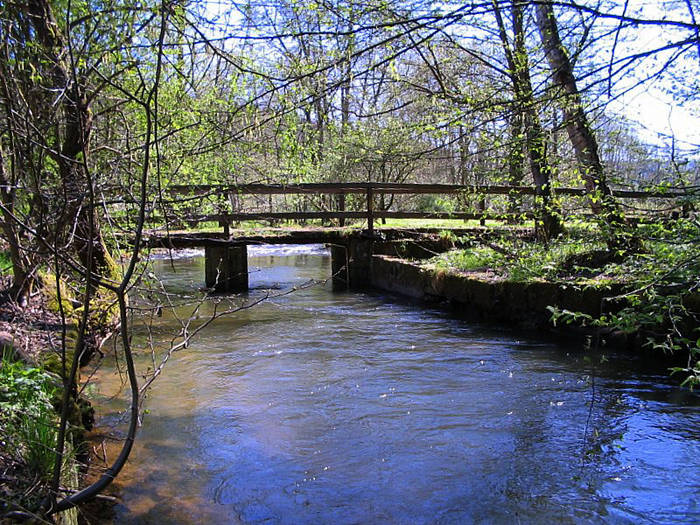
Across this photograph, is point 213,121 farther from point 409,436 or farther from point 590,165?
point 590,165

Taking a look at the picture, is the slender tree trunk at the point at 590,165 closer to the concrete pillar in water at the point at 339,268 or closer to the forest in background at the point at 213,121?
the forest in background at the point at 213,121

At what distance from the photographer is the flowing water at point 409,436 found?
3.44 m

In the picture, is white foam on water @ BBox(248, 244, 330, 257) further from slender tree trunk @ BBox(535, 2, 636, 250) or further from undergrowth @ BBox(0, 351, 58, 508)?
undergrowth @ BBox(0, 351, 58, 508)

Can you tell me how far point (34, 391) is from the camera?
3350 millimetres

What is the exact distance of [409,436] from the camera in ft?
14.4

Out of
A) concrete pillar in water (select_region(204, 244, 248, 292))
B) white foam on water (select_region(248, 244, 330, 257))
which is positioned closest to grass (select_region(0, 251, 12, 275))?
concrete pillar in water (select_region(204, 244, 248, 292))

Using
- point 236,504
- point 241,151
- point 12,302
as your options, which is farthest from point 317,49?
point 12,302

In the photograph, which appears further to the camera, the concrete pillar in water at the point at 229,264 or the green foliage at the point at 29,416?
the concrete pillar in water at the point at 229,264

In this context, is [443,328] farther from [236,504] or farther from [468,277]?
[236,504]

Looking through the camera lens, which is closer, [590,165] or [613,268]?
[613,268]

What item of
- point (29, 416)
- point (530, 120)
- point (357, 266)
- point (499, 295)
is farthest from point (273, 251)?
point (29, 416)

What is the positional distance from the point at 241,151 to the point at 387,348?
3.01 meters

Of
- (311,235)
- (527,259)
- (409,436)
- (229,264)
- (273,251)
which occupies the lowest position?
(409,436)

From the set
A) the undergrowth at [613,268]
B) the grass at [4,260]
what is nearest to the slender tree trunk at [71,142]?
the grass at [4,260]
